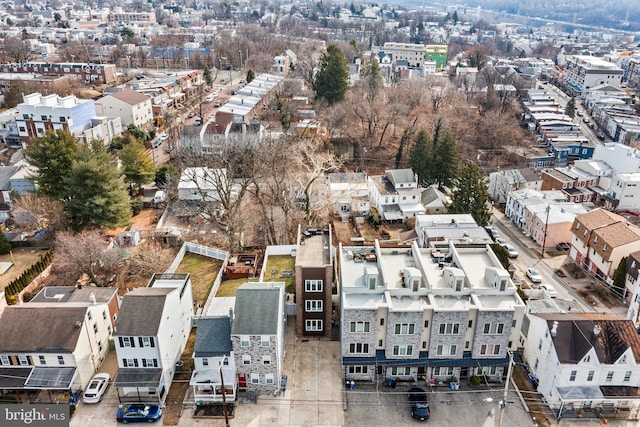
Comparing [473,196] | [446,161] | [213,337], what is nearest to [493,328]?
[213,337]

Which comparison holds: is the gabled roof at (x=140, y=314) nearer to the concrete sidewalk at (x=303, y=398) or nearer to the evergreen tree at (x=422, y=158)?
the concrete sidewalk at (x=303, y=398)

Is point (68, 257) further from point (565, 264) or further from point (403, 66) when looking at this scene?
point (403, 66)

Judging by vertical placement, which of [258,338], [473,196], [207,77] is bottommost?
[473,196]

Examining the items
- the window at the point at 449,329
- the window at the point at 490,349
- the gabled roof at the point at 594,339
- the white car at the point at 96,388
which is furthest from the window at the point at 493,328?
the white car at the point at 96,388

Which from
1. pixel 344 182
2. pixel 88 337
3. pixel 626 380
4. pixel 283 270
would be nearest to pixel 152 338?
pixel 88 337

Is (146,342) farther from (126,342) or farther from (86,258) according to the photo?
(86,258)
